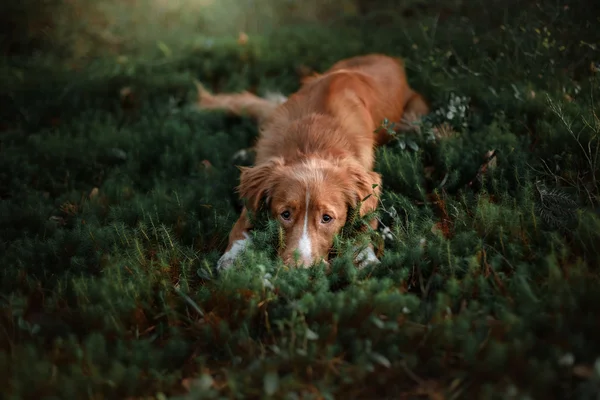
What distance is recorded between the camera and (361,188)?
341 centimetres

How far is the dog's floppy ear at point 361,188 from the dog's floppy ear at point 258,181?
47 centimetres

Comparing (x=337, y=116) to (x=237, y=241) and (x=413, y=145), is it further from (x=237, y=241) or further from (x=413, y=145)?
(x=237, y=241)

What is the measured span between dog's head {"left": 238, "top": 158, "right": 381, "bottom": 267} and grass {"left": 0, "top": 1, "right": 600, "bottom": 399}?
0.55 ft

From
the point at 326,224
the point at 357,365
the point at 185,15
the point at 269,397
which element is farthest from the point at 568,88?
the point at 185,15

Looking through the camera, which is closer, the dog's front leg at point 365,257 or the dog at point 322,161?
the dog's front leg at point 365,257

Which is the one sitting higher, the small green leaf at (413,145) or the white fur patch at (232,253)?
the small green leaf at (413,145)

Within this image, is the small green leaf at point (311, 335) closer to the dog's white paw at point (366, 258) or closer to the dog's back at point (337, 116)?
the dog's white paw at point (366, 258)

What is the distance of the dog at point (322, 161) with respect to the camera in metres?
3.17

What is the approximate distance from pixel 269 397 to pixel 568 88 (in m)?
3.80

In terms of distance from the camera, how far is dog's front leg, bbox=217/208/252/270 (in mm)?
3085

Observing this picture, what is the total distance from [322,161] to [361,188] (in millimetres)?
323

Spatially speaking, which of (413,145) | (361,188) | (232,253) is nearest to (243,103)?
(413,145)

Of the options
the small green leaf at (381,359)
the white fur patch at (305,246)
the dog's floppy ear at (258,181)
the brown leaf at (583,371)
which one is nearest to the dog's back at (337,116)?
the dog's floppy ear at (258,181)

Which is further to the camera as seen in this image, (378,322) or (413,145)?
(413,145)
